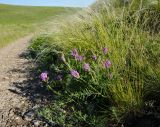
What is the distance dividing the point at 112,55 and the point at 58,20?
12.2 ft

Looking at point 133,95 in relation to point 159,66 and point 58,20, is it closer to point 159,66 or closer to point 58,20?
point 159,66

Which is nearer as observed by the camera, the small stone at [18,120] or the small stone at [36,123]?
the small stone at [36,123]

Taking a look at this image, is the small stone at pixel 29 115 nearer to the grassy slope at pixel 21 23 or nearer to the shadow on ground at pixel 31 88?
the shadow on ground at pixel 31 88

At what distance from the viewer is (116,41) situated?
191 inches

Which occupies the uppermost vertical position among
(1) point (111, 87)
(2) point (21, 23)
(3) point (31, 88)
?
(1) point (111, 87)

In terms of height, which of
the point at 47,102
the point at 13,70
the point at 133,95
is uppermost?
the point at 133,95

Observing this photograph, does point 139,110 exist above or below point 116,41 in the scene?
below

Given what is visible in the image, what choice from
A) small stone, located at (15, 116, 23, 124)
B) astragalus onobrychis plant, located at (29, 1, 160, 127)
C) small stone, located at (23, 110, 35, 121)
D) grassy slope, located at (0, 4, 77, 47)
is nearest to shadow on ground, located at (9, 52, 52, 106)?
astragalus onobrychis plant, located at (29, 1, 160, 127)

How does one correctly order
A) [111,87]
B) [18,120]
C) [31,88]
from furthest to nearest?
[31,88] < [18,120] < [111,87]

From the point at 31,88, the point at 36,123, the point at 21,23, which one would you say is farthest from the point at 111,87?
the point at 21,23

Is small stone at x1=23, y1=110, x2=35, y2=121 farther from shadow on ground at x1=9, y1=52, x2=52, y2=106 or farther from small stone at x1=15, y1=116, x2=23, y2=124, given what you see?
shadow on ground at x1=9, y1=52, x2=52, y2=106

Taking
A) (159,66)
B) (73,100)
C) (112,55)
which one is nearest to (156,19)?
(112,55)

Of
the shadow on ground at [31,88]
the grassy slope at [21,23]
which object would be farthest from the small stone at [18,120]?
the grassy slope at [21,23]

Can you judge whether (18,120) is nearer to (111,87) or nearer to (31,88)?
(111,87)
